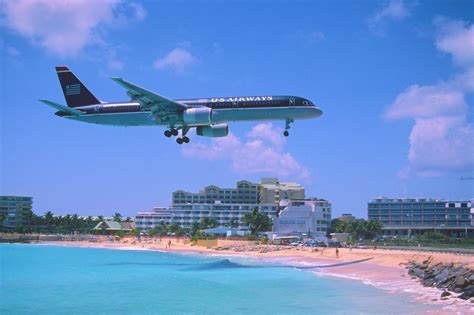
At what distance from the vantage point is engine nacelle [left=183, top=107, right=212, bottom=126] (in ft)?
132

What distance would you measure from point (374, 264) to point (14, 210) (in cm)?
15736

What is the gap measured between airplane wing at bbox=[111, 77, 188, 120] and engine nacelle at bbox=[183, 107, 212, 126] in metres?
0.97

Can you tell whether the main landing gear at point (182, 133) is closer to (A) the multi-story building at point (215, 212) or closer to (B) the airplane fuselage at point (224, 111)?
(B) the airplane fuselage at point (224, 111)

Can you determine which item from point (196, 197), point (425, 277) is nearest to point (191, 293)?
point (425, 277)

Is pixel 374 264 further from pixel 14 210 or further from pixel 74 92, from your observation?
pixel 14 210

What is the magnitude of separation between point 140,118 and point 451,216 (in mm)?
132583

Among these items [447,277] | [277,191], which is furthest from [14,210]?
[447,277]

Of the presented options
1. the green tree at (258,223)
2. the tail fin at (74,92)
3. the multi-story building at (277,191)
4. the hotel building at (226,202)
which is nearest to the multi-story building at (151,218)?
the hotel building at (226,202)

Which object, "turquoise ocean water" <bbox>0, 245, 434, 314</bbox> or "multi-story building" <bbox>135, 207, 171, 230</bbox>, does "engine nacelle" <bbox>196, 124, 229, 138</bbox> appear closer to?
"turquoise ocean water" <bbox>0, 245, 434, 314</bbox>

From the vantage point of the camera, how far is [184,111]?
1613 inches

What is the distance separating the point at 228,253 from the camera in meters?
96.2

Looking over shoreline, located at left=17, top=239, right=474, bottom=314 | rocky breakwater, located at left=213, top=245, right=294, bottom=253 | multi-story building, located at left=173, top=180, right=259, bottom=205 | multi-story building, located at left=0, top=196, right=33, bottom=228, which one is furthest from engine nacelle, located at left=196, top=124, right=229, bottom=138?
multi-story building, located at left=0, top=196, right=33, bottom=228

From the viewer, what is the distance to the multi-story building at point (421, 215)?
148m

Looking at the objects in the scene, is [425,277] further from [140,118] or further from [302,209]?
[302,209]
